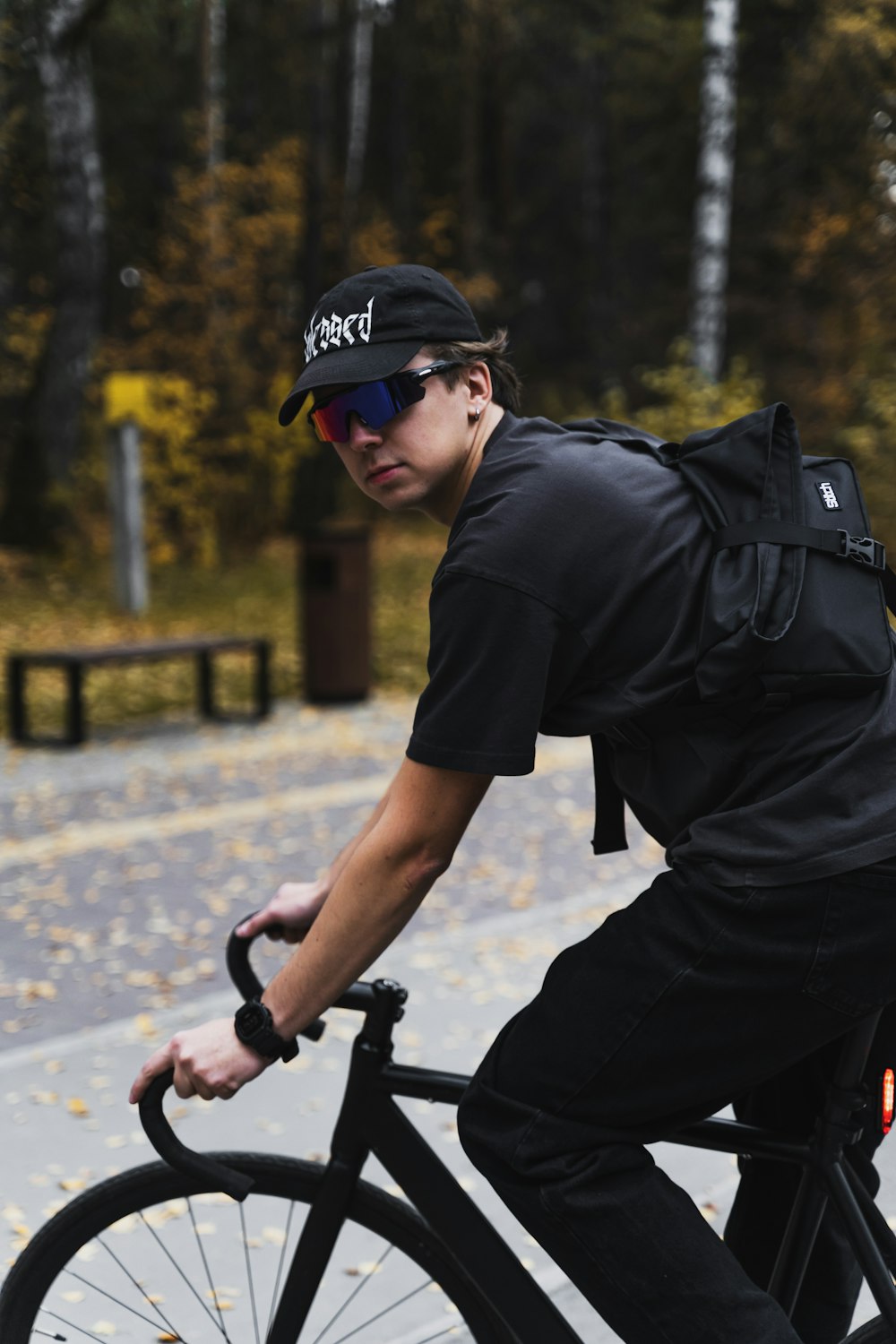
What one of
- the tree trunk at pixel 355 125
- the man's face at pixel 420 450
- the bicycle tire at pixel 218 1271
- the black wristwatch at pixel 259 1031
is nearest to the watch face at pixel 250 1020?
the black wristwatch at pixel 259 1031

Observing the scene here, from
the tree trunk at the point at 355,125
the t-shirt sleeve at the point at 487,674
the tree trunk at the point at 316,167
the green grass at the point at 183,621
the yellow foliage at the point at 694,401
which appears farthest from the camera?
the tree trunk at the point at 355,125

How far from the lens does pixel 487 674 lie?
1.78 m

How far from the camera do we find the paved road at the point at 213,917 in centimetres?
Result: 403

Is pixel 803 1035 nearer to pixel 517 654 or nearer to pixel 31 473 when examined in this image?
pixel 517 654

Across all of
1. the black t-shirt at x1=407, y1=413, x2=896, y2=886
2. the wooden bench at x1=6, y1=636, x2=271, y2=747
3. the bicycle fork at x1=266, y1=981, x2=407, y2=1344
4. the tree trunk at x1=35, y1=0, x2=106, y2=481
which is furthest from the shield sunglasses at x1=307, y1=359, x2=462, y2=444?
the tree trunk at x1=35, y1=0, x2=106, y2=481

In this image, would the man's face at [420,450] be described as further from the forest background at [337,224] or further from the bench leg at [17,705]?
the forest background at [337,224]

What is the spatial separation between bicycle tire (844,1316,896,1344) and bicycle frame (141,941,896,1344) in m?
0.07

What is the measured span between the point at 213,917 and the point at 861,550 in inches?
181

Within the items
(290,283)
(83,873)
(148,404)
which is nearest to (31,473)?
(148,404)

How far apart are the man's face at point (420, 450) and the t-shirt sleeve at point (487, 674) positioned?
0.25m

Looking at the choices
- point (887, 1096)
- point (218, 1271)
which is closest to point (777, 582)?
point (887, 1096)

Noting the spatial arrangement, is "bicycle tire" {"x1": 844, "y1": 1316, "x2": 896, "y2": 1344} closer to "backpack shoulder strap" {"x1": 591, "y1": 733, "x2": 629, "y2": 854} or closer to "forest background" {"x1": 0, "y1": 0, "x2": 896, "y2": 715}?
"backpack shoulder strap" {"x1": 591, "y1": 733, "x2": 629, "y2": 854}

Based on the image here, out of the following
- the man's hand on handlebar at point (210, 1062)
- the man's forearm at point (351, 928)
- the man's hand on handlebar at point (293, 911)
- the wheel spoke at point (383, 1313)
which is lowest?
the wheel spoke at point (383, 1313)

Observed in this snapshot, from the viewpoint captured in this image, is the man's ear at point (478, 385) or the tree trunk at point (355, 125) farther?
the tree trunk at point (355, 125)
